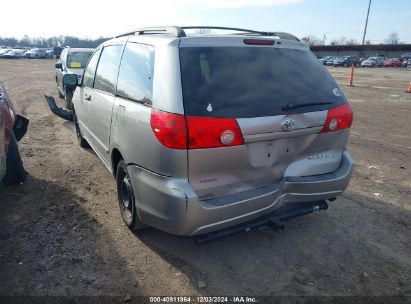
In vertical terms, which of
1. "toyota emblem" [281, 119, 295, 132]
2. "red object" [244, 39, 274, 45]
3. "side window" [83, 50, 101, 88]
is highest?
"red object" [244, 39, 274, 45]

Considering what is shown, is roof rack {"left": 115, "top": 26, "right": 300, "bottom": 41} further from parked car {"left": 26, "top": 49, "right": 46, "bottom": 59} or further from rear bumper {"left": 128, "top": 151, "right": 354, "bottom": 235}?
parked car {"left": 26, "top": 49, "right": 46, "bottom": 59}

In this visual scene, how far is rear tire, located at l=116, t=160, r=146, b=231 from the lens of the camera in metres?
3.42

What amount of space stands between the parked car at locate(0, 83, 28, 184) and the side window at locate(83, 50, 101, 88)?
3.47 ft

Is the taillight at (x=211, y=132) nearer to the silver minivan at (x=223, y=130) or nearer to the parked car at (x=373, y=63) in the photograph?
the silver minivan at (x=223, y=130)

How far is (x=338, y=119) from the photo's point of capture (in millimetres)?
3295

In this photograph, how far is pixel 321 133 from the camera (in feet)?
10.5

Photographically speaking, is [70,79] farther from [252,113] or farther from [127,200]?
[252,113]

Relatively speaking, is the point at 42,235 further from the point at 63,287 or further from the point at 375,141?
the point at 375,141

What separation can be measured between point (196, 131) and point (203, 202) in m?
0.57

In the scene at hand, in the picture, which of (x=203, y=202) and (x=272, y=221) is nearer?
(x=203, y=202)

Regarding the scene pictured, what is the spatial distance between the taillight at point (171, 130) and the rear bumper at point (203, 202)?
0.95 ft

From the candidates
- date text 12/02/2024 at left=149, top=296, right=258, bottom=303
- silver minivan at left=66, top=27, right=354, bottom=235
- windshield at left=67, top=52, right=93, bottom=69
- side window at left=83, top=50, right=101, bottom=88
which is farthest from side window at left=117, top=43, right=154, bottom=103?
windshield at left=67, top=52, right=93, bottom=69

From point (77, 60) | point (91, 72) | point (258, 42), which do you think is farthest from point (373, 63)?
point (258, 42)

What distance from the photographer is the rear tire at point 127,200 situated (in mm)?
3418
